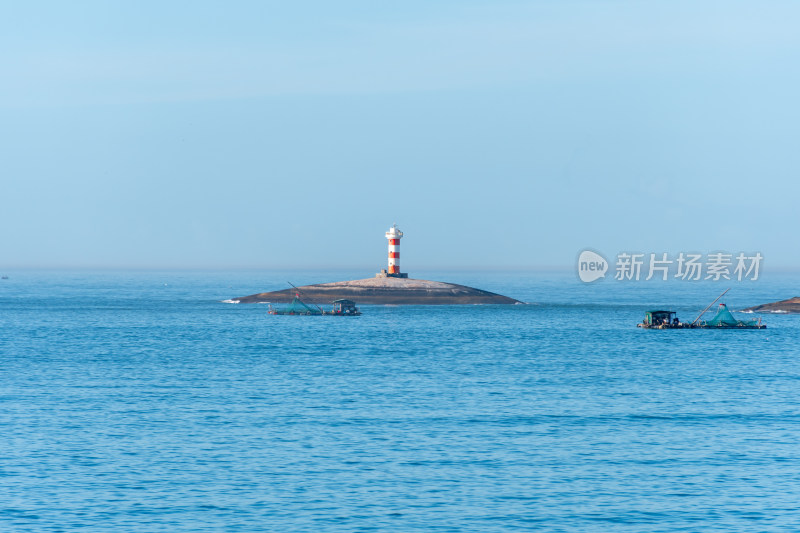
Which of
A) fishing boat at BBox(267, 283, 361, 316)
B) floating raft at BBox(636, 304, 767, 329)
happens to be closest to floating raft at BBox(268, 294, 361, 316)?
fishing boat at BBox(267, 283, 361, 316)

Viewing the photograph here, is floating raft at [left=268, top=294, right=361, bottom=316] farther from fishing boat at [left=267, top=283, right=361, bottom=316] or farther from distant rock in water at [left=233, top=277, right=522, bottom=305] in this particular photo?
distant rock in water at [left=233, top=277, right=522, bottom=305]

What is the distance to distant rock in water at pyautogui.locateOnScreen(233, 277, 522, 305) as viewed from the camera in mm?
158000

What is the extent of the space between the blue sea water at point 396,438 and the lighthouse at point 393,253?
227ft

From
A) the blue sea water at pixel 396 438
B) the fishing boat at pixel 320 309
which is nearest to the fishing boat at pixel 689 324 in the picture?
the blue sea water at pixel 396 438

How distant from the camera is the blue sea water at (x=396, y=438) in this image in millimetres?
28703

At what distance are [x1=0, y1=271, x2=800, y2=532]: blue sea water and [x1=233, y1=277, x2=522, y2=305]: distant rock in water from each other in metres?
72.7

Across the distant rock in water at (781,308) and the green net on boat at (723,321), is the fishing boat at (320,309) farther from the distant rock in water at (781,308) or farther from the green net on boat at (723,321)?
the distant rock in water at (781,308)

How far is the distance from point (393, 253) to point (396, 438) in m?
121

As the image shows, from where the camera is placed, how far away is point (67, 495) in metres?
30.1

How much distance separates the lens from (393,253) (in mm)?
160500

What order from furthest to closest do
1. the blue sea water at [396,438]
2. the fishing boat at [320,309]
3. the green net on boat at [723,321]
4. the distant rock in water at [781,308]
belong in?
1. the distant rock in water at [781,308]
2. the fishing boat at [320,309]
3. the green net on boat at [723,321]
4. the blue sea water at [396,438]

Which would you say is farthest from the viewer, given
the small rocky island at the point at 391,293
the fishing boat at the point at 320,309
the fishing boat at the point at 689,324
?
the small rocky island at the point at 391,293

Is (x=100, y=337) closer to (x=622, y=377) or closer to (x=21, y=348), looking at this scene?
(x=21, y=348)

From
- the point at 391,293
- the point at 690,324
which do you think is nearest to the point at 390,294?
the point at 391,293
